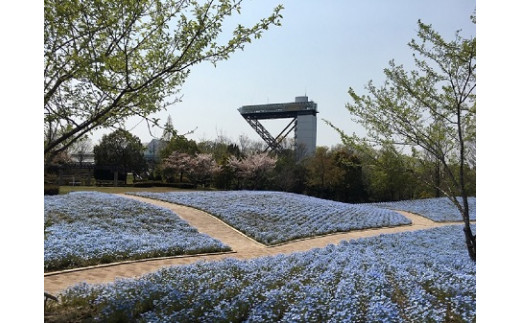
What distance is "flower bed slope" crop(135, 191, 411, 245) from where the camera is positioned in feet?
32.0

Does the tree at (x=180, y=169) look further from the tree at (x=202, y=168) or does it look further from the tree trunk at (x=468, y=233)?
the tree trunk at (x=468, y=233)

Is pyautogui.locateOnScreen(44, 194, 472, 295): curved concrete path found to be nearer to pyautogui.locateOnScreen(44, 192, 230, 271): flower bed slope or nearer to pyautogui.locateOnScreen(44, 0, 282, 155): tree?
pyautogui.locateOnScreen(44, 192, 230, 271): flower bed slope

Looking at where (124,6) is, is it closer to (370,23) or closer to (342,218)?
(370,23)

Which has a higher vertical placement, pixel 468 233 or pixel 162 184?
pixel 162 184

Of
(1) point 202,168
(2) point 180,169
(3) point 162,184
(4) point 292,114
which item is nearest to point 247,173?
(1) point 202,168

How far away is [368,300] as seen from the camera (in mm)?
3662

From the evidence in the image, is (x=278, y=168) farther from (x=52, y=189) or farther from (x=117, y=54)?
(x=117, y=54)

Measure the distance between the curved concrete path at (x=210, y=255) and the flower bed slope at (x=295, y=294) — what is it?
2.86 ft

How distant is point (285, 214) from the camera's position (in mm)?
11508

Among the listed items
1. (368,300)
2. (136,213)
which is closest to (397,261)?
(368,300)

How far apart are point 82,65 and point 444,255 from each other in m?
5.22

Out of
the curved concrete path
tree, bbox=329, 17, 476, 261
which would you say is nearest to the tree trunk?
tree, bbox=329, 17, 476, 261

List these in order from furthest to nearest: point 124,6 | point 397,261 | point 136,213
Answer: point 136,213 < point 397,261 < point 124,6

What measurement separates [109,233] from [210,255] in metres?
2.22
